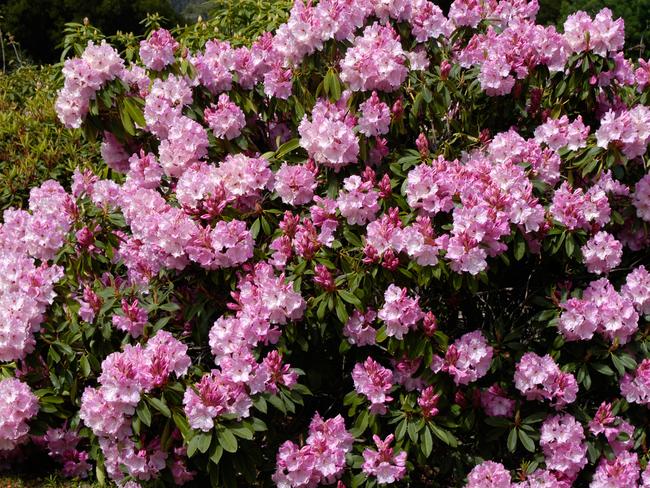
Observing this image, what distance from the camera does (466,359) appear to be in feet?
10.5

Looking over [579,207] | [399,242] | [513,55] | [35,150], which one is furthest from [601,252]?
[35,150]

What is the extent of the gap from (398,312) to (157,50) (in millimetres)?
1560

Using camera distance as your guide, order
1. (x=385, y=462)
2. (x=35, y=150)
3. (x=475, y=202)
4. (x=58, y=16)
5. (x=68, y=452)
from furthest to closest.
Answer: (x=58, y=16), (x=35, y=150), (x=68, y=452), (x=385, y=462), (x=475, y=202)

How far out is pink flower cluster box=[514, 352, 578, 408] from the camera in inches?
126

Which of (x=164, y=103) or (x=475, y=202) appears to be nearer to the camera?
(x=475, y=202)

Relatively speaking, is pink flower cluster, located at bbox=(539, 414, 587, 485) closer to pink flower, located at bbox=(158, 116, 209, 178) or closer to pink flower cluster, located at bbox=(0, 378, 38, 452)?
pink flower, located at bbox=(158, 116, 209, 178)

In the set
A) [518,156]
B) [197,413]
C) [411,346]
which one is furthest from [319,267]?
[518,156]

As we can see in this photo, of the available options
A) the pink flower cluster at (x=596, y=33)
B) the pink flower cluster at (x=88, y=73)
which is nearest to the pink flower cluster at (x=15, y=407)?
the pink flower cluster at (x=88, y=73)

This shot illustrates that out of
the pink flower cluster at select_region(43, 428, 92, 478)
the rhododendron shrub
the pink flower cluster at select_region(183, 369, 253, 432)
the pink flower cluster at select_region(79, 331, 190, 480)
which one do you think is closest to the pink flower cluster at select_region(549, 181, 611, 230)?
the rhododendron shrub

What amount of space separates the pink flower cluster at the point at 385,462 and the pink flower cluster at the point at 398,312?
380 mm

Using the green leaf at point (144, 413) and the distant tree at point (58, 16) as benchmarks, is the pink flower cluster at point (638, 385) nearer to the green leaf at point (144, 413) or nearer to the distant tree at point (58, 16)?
the green leaf at point (144, 413)

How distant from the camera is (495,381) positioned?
11.1 feet

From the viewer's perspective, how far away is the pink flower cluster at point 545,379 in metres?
3.21

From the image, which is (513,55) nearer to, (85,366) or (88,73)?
(88,73)
